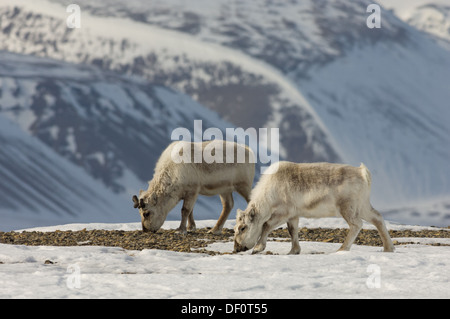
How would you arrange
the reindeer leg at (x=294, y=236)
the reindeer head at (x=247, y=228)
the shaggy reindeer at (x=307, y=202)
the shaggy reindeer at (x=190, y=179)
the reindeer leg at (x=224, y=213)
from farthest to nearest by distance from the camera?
1. the reindeer leg at (x=224, y=213)
2. the shaggy reindeer at (x=190, y=179)
3. the reindeer leg at (x=294, y=236)
4. the reindeer head at (x=247, y=228)
5. the shaggy reindeer at (x=307, y=202)

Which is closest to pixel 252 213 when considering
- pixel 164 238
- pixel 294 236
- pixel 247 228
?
pixel 247 228

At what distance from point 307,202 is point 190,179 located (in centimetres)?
560

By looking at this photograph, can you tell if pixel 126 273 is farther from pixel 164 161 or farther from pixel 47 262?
pixel 164 161

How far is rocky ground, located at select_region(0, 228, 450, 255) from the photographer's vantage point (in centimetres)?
1662

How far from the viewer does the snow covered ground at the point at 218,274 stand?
1053cm

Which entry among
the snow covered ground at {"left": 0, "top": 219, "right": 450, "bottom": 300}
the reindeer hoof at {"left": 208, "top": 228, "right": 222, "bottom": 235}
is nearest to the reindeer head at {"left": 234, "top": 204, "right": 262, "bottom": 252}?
the snow covered ground at {"left": 0, "top": 219, "right": 450, "bottom": 300}

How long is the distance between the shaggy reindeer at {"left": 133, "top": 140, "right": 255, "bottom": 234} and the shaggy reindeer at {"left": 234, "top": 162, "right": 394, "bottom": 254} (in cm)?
482

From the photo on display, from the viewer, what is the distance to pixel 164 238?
17828mm

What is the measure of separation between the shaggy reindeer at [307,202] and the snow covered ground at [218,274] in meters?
0.90

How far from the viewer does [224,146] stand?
20.3 meters

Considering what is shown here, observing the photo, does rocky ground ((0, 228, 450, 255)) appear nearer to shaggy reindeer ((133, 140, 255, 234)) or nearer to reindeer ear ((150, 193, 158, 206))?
shaggy reindeer ((133, 140, 255, 234))

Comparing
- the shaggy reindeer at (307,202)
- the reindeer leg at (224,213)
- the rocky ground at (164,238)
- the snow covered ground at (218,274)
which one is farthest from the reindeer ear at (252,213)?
the reindeer leg at (224,213)

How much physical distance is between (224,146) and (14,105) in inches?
3513

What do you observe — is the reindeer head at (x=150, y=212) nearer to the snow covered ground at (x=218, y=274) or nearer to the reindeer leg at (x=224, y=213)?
the reindeer leg at (x=224, y=213)
